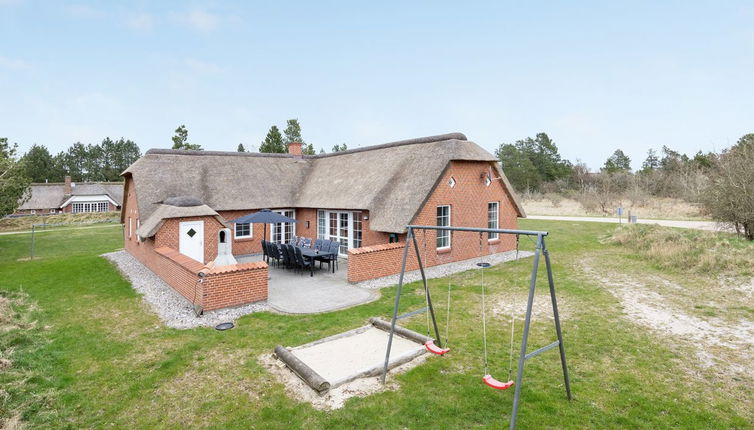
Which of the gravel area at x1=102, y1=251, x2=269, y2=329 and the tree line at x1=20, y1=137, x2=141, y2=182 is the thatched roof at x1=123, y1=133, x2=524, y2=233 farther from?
the tree line at x1=20, y1=137, x2=141, y2=182

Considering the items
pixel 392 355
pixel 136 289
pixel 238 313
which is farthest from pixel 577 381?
pixel 136 289

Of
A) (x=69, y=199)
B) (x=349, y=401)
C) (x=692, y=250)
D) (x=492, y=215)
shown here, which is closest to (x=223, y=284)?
(x=349, y=401)

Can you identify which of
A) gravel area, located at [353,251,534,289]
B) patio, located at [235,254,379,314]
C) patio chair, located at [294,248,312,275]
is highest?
patio chair, located at [294,248,312,275]

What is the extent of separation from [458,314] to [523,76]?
1807cm

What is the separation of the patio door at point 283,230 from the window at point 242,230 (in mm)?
1104

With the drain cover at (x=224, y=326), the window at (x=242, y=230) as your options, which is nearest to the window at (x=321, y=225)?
the window at (x=242, y=230)

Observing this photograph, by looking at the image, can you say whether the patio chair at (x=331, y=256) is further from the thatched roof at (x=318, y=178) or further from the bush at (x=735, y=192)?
the bush at (x=735, y=192)

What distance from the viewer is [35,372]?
583 centimetres

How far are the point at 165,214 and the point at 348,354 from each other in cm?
1025

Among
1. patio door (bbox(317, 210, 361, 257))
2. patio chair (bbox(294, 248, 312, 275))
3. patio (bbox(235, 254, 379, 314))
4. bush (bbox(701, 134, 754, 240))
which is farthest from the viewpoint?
bush (bbox(701, 134, 754, 240))

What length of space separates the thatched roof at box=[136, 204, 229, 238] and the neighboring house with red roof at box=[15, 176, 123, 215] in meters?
45.7

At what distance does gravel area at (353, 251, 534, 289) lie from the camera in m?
11.6

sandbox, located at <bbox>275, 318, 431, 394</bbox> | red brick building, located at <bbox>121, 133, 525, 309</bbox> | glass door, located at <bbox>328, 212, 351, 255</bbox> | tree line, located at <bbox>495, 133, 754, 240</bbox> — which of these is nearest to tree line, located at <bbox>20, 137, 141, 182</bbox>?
red brick building, located at <bbox>121, 133, 525, 309</bbox>

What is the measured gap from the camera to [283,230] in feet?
59.6
